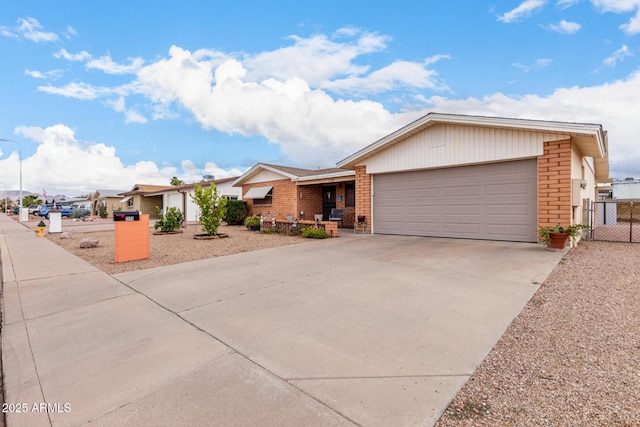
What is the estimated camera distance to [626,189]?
27.5 meters

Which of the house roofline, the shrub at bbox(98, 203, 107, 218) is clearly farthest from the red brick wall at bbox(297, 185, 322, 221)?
the shrub at bbox(98, 203, 107, 218)

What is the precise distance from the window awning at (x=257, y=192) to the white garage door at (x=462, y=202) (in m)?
7.88

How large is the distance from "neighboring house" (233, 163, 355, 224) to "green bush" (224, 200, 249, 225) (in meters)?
0.44

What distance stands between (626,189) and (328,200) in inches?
1134

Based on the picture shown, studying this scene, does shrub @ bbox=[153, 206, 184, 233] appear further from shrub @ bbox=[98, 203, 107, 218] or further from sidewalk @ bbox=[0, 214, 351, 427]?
shrub @ bbox=[98, 203, 107, 218]

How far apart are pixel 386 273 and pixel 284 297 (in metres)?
2.14

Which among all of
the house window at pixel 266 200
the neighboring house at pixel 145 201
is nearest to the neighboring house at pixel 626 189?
the house window at pixel 266 200

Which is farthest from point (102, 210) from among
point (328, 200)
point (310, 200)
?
point (328, 200)

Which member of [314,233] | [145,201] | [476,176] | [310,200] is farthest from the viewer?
[145,201]

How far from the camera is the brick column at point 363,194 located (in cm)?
1218

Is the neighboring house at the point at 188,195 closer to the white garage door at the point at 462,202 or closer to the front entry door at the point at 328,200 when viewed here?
the front entry door at the point at 328,200

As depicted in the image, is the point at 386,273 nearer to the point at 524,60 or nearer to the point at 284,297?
the point at 284,297

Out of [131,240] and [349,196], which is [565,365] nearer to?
[131,240]

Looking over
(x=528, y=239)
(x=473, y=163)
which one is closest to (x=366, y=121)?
(x=473, y=163)
